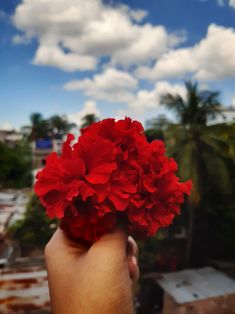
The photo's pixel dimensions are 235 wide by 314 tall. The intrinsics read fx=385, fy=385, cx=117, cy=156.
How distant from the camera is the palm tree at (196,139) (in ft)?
46.8

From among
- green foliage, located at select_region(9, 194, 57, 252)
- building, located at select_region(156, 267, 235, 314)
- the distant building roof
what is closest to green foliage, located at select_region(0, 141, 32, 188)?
green foliage, located at select_region(9, 194, 57, 252)

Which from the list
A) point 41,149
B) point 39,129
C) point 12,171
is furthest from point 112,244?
point 39,129

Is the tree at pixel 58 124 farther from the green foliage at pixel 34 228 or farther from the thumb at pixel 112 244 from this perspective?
the thumb at pixel 112 244

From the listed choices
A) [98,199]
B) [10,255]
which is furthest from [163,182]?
[10,255]

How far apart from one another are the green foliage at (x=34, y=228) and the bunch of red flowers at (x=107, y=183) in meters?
10.4

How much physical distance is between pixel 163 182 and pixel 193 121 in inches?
526

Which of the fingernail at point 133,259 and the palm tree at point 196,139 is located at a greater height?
the palm tree at point 196,139

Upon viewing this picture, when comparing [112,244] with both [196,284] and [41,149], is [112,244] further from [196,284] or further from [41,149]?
[41,149]

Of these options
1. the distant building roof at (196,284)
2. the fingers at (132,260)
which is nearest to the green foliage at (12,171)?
the distant building roof at (196,284)

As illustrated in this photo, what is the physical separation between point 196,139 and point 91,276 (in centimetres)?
1341

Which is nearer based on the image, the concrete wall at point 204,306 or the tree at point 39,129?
the concrete wall at point 204,306

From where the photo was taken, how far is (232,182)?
15.4m

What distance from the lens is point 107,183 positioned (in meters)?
2.10

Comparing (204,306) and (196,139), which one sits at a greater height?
(196,139)
